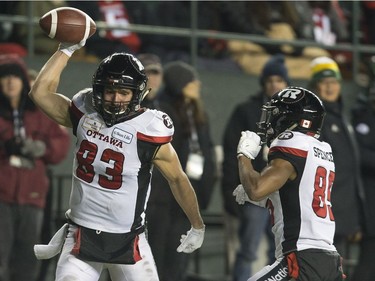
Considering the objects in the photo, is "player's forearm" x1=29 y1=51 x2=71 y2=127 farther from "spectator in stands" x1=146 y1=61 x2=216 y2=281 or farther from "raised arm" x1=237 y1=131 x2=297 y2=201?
"spectator in stands" x1=146 y1=61 x2=216 y2=281

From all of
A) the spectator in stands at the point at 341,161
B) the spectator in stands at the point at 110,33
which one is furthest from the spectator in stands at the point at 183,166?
the spectator in stands at the point at 110,33

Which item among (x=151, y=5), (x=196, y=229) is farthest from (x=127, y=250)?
(x=151, y=5)

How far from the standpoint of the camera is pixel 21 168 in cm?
930

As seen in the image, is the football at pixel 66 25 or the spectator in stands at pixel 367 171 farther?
the spectator in stands at pixel 367 171

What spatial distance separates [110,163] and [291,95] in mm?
1088

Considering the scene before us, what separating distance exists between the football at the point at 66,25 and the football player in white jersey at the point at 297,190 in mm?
1118

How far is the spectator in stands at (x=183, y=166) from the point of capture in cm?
943

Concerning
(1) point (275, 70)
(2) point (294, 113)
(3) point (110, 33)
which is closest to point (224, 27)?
(3) point (110, 33)

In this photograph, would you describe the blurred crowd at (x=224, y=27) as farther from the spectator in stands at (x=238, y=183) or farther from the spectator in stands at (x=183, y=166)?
the spectator in stands at (x=238, y=183)

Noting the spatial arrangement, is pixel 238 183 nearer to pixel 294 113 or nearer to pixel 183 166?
pixel 183 166

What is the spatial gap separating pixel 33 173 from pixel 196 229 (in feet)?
8.16

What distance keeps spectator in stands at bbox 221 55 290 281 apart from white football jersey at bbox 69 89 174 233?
2.61 metres

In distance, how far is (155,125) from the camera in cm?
697

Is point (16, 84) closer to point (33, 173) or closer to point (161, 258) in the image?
point (33, 173)
